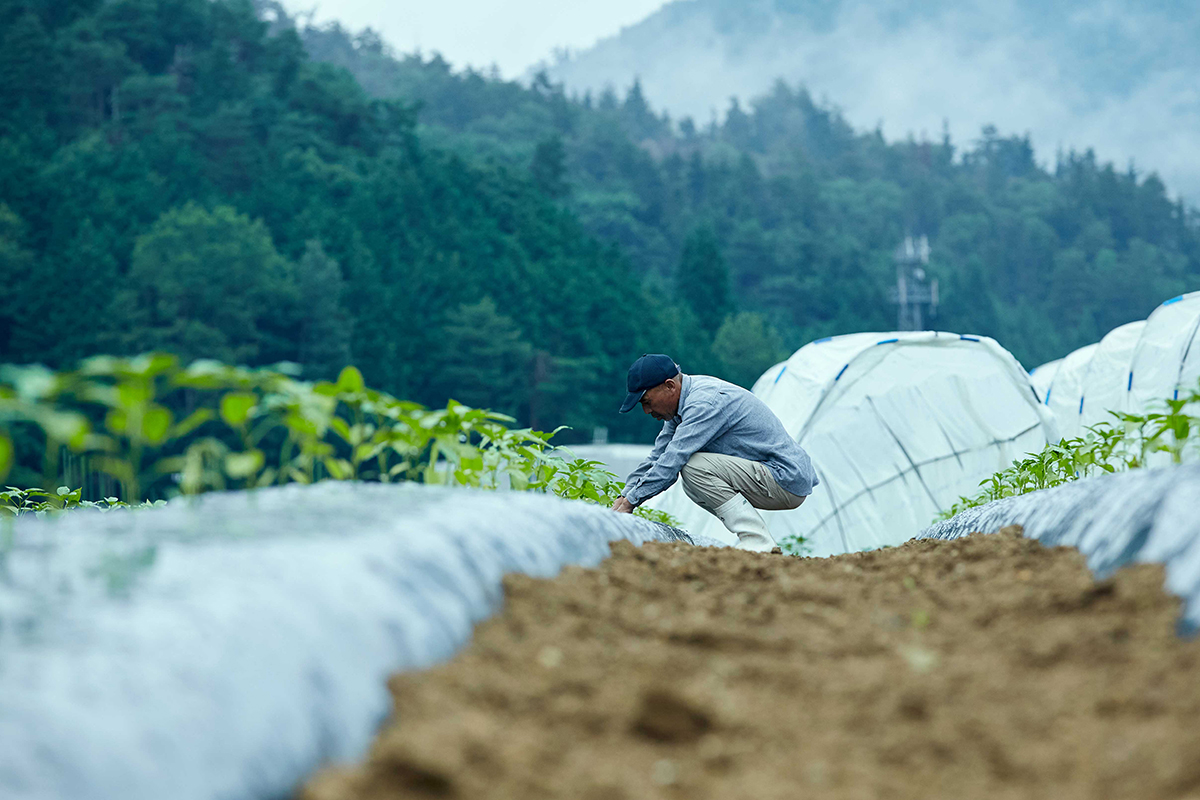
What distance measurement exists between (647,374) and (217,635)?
2.71 m

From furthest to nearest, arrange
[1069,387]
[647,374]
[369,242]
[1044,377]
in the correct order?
[369,242] < [1044,377] < [1069,387] < [647,374]

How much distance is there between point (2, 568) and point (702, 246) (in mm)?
44257

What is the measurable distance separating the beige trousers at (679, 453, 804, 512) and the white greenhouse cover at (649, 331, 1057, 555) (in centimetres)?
507

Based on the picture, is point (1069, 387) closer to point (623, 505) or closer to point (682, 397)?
point (682, 397)

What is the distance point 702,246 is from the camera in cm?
4494

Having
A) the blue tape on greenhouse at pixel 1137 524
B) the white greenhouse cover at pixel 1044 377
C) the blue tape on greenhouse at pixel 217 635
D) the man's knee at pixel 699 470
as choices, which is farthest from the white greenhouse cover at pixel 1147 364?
the blue tape on greenhouse at pixel 217 635

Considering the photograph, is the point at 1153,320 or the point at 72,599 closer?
the point at 72,599

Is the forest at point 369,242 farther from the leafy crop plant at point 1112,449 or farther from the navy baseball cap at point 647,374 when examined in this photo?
the leafy crop plant at point 1112,449

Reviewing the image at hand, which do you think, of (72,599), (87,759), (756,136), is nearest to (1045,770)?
(87,759)

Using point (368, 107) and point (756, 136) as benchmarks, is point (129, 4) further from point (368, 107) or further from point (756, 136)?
point (756, 136)

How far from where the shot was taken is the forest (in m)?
28.9

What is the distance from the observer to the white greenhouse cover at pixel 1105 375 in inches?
424

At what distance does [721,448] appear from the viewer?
4.17 m

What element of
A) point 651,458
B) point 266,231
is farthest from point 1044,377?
point 266,231
